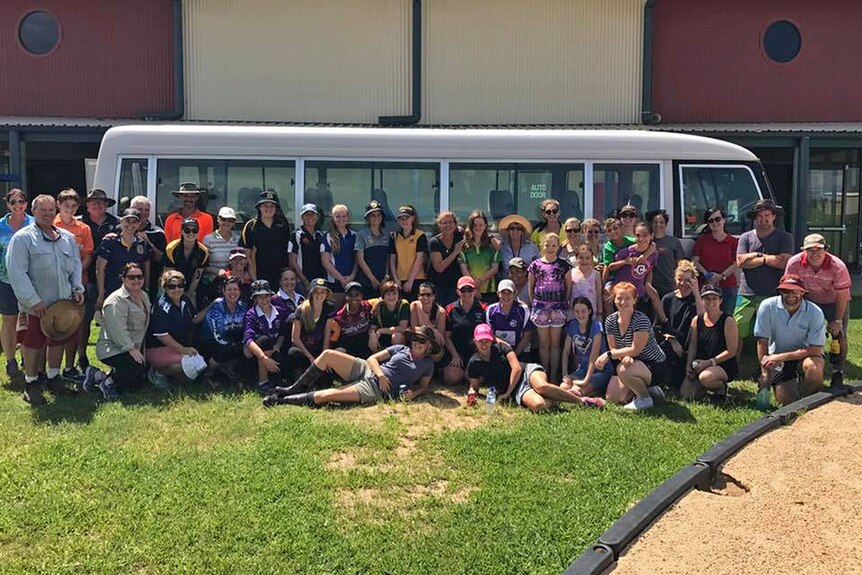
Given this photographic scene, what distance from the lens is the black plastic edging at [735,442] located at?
4.48m

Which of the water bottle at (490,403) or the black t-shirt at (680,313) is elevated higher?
the black t-shirt at (680,313)

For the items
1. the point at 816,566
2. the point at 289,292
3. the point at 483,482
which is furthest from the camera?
the point at 289,292

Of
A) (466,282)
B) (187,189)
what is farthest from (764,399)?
(187,189)

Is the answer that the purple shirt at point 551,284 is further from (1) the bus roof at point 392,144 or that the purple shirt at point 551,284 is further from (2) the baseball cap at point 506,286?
(1) the bus roof at point 392,144

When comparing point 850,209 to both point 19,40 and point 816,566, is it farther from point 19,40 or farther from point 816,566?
point 19,40

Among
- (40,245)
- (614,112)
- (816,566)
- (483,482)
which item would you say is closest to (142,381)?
(40,245)

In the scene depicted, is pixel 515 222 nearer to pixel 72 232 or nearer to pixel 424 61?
pixel 72 232

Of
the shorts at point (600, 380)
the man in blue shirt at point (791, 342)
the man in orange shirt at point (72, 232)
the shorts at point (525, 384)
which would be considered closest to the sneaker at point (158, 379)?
the man in orange shirt at point (72, 232)

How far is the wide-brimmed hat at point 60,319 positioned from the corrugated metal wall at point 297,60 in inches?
372

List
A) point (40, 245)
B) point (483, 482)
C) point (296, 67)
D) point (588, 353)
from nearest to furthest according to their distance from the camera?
point (483, 482) → point (40, 245) → point (588, 353) → point (296, 67)

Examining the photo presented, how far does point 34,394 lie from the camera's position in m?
5.97

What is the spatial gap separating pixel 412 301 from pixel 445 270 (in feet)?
1.57

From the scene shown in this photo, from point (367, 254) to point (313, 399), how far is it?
180 centimetres

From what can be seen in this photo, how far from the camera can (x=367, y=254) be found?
7227 mm
